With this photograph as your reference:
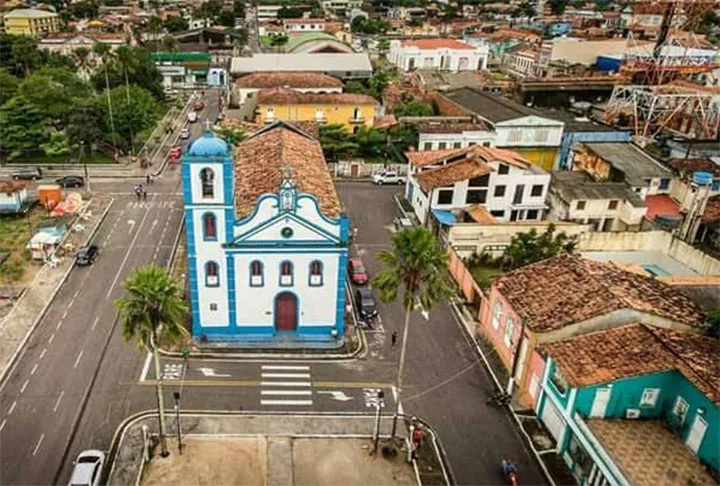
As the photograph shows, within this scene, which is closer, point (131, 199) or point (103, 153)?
point (131, 199)

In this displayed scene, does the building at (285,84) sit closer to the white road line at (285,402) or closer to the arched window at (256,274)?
the arched window at (256,274)

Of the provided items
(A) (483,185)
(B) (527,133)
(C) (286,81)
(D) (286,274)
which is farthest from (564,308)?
(C) (286,81)

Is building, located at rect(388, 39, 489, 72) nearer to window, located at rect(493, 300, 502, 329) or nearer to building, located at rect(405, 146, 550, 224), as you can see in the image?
building, located at rect(405, 146, 550, 224)

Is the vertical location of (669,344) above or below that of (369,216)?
above

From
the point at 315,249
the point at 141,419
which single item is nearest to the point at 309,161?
the point at 315,249

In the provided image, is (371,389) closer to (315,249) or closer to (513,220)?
(315,249)

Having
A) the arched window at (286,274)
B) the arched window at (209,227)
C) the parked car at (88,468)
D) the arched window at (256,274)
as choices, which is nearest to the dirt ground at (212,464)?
the parked car at (88,468)
